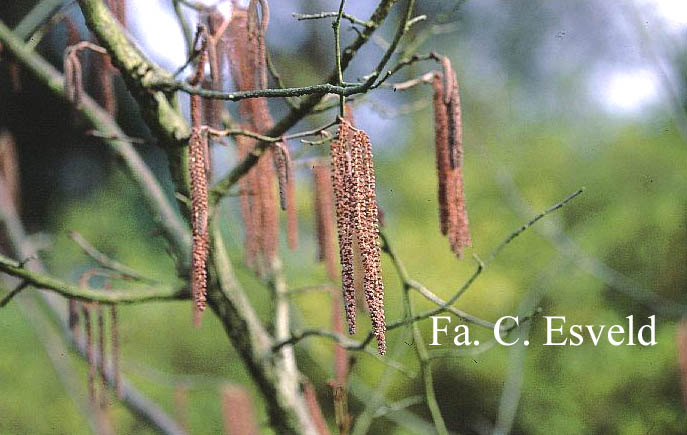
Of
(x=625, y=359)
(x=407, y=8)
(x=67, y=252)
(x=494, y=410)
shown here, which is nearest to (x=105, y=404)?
(x=407, y=8)

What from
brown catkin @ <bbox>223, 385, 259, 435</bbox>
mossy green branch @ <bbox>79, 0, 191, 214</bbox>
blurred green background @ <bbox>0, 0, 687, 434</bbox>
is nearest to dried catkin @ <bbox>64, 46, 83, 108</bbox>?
mossy green branch @ <bbox>79, 0, 191, 214</bbox>

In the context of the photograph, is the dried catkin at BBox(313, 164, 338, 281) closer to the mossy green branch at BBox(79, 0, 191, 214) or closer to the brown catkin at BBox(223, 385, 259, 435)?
the mossy green branch at BBox(79, 0, 191, 214)

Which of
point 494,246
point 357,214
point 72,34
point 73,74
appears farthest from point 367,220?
point 494,246

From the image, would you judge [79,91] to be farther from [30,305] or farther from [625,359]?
[625,359]

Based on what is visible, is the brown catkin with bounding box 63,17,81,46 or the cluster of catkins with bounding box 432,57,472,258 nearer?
the cluster of catkins with bounding box 432,57,472,258

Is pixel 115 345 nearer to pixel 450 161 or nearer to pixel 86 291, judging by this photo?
pixel 86 291

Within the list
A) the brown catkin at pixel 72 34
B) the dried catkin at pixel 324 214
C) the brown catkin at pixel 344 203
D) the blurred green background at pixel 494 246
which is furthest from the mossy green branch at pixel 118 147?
the blurred green background at pixel 494 246
